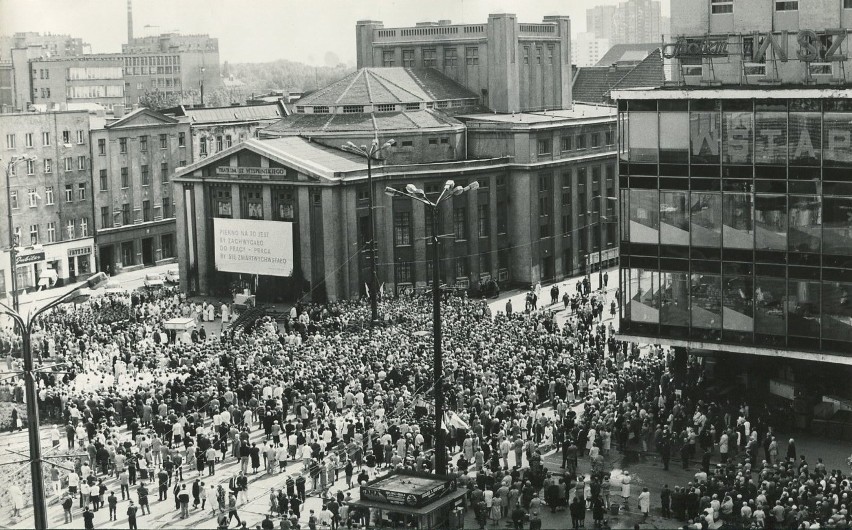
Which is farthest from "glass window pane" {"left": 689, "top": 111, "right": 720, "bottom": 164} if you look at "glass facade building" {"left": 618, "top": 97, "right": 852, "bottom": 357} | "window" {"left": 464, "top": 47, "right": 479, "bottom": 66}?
"window" {"left": 464, "top": 47, "right": 479, "bottom": 66}

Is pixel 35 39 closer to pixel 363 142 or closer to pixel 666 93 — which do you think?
pixel 363 142

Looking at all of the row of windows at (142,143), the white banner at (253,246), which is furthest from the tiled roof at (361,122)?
the row of windows at (142,143)

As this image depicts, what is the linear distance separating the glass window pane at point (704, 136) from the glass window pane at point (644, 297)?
490cm

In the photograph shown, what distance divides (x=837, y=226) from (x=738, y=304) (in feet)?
15.4

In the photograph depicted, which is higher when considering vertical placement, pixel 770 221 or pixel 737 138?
pixel 737 138

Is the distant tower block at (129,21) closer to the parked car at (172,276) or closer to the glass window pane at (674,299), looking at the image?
the parked car at (172,276)

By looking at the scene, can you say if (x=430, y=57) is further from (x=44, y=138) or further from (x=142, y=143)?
(x=44, y=138)

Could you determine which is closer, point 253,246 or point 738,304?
point 738,304

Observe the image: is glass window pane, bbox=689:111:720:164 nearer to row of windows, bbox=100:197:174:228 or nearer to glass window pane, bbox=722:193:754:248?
glass window pane, bbox=722:193:754:248

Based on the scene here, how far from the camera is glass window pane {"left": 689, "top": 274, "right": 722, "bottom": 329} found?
47.1m

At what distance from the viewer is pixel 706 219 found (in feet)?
154

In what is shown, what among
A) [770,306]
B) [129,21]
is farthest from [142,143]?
[129,21]

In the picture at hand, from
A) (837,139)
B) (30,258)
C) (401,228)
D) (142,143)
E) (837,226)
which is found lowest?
(30,258)

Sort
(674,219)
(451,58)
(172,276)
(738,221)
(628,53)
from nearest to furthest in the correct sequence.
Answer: (738,221) < (674,219) < (172,276) < (451,58) < (628,53)
